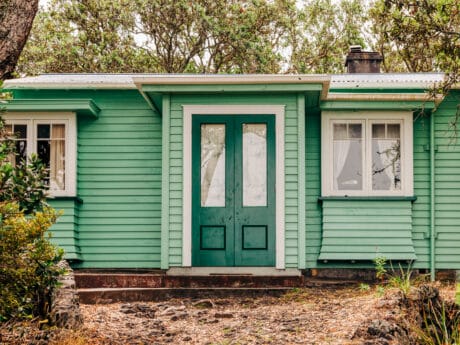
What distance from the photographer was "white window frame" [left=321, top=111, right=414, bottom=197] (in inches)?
457

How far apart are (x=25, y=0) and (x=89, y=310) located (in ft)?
13.2

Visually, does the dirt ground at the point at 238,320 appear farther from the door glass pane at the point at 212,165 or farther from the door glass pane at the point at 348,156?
the door glass pane at the point at 348,156

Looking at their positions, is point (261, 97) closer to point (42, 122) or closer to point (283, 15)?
point (42, 122)

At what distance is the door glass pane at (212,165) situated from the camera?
431 inches

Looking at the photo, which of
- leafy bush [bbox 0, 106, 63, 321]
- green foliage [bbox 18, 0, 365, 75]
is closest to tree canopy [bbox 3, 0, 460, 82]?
green foliage [bbox 18, 0, 365, 75]

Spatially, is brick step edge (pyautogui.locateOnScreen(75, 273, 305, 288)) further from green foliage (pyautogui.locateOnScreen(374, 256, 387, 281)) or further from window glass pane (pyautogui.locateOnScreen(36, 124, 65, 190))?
window glass pane (pyautogui.locateOnScreen(36, 124, 65, 190))

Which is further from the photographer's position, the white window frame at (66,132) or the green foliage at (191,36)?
the green foliage at (191,36)

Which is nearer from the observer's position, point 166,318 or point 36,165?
point 36,165

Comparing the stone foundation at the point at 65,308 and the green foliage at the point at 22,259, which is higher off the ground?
the green foliage at the point at 22,259

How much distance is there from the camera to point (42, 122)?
11.6 meters

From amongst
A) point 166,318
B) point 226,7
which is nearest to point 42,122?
Result: point 166,318

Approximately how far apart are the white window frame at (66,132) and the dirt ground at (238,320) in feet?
8.56

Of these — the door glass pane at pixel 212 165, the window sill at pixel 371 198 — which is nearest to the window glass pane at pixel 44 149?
the door glass pane at pixel 212 165

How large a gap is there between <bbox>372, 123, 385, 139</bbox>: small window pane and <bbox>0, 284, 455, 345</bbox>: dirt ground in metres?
2.83
